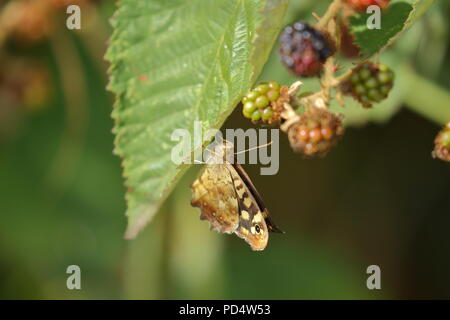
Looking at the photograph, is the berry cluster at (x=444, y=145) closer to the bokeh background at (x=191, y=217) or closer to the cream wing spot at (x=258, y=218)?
the cream wing spot at (x=258, y=218)

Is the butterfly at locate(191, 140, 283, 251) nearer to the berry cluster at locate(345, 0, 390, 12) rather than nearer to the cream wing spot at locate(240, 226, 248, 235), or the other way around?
the cream wing spot at locate(240, 226, 248, 235)

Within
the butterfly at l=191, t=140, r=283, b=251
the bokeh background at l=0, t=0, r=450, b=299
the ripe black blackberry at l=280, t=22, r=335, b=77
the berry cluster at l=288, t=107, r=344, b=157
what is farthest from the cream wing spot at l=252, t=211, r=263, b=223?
the bokeh background at l=0, t=0, r=450, b=299

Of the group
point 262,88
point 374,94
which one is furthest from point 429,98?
point 262,88

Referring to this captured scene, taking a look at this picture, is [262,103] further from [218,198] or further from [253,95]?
[218,198]

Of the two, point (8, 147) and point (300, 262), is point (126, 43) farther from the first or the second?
point (300, 262)

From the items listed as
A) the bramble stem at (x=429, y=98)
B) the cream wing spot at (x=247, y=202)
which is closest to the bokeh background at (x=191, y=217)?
the bramble stem at (x=429, y=98)
